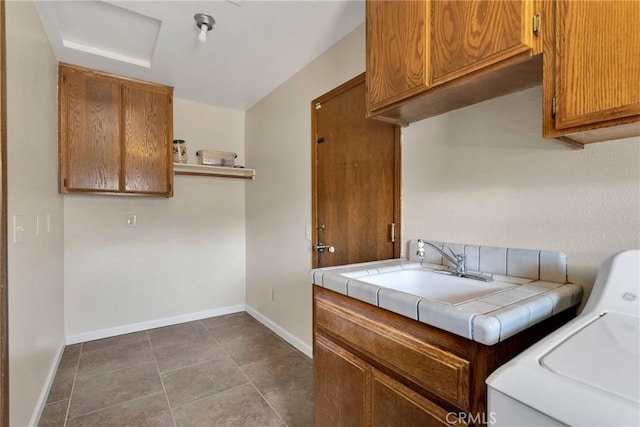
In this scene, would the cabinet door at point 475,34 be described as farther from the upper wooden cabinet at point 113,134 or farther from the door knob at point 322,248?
the upper wooden cabinet at point 113,134

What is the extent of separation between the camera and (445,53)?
109 centimetres

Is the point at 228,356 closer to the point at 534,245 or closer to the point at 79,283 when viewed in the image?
the point at 79,283

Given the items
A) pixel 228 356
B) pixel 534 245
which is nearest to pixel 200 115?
pixel 228 356

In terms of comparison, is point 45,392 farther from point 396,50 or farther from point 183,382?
point 396,50

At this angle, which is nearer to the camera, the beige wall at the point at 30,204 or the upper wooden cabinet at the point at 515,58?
the upper wooden cabinet at the point at 515,58

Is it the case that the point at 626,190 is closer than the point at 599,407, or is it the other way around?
the point at 599,407

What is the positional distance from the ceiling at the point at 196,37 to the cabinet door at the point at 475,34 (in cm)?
86

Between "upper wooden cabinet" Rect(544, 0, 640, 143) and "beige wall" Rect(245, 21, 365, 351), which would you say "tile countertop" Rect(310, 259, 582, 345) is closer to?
"upper wooden cabinet" Rect(544, 0, 640, 143)

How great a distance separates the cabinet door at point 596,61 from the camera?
2.40ft

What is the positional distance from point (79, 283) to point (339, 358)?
2.80 m

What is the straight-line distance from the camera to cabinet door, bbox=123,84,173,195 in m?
2.74

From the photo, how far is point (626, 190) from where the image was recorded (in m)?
0.97

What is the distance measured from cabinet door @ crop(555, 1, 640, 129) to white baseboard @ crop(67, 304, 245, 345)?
3.52 m

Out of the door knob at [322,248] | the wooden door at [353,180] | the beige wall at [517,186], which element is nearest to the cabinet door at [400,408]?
the beige wall at [517,186]
